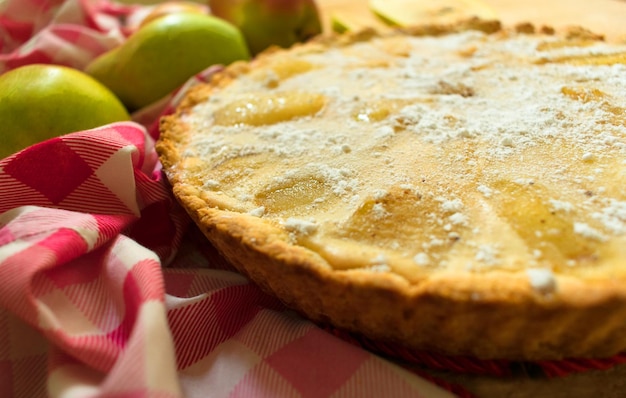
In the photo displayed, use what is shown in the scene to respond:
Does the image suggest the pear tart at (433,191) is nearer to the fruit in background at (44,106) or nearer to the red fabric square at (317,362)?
the red fabric square at (317,362)

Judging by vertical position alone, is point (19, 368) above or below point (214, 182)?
below

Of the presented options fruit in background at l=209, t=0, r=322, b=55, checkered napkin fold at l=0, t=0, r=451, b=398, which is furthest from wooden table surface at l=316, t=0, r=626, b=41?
checkered napkin fold at l=0, t=0, r=451, b=398

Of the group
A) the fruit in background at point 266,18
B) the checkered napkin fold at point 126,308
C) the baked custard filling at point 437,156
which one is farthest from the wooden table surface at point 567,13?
the checkered napkin fold at point 126,308

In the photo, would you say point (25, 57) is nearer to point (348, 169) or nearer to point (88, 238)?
point (88, 238)

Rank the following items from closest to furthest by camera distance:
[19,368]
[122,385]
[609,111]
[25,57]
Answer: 1. [122,385]
2. [19,368]
3. [609,111]
4. [25,57]

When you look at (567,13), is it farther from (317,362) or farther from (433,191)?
(317,362)

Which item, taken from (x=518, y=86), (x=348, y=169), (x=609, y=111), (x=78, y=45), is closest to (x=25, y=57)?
(x=78, y=45)
